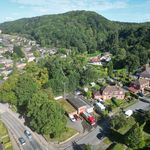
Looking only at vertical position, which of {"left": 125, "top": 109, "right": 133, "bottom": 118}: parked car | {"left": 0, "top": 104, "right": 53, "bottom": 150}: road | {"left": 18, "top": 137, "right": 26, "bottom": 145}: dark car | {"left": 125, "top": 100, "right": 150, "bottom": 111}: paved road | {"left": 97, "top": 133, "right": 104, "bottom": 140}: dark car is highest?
{"left": 125, "top": 109, "right": 133, "bottom": 118}: parked car

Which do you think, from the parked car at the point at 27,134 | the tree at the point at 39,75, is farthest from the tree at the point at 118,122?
the tree at the point at 39,75

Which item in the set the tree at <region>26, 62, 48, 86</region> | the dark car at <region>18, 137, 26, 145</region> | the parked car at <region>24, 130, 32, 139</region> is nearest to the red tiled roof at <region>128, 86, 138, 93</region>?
the tree at <region>26, 62, 48, 86</region>

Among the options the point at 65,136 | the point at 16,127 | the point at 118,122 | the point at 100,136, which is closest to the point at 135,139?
the point at 118,122

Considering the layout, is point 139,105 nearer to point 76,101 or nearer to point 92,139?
point 76,101

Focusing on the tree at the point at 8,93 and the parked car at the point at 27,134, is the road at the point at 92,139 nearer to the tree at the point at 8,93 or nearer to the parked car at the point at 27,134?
the parked car at the point at 27,134

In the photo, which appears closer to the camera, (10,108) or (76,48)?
(10,108)

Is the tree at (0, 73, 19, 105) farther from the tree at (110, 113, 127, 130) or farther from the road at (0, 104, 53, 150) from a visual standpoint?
the tree at (110, 113, 127, 130)

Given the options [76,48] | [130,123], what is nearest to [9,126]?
[130,123]

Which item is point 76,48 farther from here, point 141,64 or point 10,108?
point 10,108
